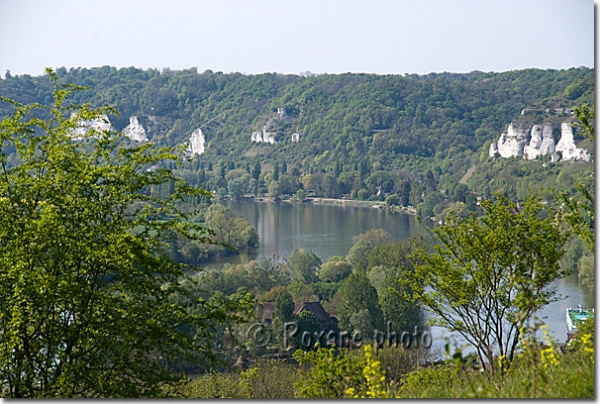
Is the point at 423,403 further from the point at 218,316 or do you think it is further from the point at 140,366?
the point at 140,366

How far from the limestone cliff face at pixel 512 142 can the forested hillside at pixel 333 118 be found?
1442 millimetres

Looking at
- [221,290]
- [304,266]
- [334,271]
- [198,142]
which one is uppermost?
[198,142]

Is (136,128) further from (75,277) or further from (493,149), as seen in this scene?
(75,277)

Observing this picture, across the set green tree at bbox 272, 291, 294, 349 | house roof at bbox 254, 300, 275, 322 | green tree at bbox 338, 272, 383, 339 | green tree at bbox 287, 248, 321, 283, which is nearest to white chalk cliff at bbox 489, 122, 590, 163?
green tree at bbox 287, 248, 321, 283

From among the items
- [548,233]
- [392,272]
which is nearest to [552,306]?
[392,272]

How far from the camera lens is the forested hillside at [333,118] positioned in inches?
2069

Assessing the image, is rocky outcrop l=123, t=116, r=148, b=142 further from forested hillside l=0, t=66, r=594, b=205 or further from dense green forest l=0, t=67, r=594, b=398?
dense green forest l=0, t=67, r=594, b=398

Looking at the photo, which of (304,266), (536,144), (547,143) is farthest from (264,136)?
(304,266)

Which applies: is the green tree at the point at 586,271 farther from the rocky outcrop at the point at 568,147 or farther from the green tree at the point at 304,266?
the rocky outcrop at the point at 568,147

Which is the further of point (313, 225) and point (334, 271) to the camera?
point (313, 225)

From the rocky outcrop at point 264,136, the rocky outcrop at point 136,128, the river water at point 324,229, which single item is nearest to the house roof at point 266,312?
the river water at point 324,229

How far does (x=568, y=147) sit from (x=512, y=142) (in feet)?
21.8

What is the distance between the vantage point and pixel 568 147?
148 ft

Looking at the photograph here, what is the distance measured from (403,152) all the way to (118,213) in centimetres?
5986
